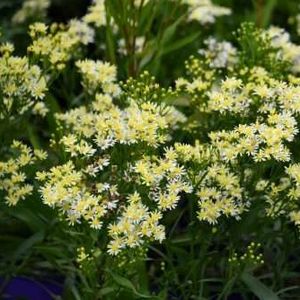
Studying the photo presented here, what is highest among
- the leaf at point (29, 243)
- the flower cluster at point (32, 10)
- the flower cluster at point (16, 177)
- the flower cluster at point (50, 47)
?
the flower cluster at point (32, 10)

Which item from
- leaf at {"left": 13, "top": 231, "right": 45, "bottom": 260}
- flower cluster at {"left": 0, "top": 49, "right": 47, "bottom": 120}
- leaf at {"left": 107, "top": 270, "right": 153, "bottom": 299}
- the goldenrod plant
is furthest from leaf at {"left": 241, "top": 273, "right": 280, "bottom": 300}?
flower cluster at {"left": 0, "top": 49, "right": 47, "bottom": 120}

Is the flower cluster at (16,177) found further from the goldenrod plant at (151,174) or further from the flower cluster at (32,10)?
the flower cluster at (32,10)

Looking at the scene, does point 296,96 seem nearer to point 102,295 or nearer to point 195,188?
point 195,188

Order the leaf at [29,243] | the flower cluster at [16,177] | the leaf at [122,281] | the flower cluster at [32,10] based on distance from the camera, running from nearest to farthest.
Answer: the leaf at [122,281] < the flower cluster at [16,177] < the leaf at [29,243] < the flower cluster at [32,10]

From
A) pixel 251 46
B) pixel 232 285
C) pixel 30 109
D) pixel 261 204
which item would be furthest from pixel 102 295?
pixel 251 46

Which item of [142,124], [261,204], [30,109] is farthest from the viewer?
[30,109]

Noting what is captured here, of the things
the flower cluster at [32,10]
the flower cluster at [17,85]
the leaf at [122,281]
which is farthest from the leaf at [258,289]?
the flower cluster at [32,10]

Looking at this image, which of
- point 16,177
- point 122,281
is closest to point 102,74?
point 16,177
